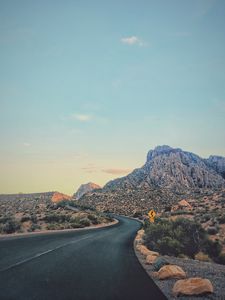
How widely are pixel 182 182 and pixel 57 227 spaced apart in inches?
4030

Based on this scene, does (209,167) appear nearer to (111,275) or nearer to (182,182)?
(182,182)

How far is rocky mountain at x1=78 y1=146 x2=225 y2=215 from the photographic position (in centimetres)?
9744

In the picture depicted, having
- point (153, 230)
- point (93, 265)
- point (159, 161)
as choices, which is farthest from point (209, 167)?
point (93, 265)

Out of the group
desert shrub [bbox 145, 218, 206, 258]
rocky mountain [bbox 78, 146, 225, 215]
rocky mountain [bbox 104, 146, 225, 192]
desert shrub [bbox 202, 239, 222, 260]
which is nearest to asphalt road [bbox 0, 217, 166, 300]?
desert shrub [bbox 145, 218, 206, 258]

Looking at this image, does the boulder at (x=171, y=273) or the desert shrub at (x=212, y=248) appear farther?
the desert shrub at (x=212, y=248)

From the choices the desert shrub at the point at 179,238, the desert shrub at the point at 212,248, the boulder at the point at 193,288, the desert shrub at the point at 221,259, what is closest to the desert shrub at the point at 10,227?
the desert shrub at the point at 179,238

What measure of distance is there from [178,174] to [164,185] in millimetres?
14095

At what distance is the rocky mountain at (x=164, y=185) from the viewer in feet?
320

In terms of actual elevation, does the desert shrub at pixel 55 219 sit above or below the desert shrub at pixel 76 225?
above

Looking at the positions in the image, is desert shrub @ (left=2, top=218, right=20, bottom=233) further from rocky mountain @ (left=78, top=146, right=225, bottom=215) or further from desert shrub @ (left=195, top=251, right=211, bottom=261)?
rocky mountain @ (left=78, top=146, right=225, bottom=215)

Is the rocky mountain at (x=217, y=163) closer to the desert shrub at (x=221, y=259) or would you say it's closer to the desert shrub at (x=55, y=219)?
the desert shrub at (x=55, y=219)

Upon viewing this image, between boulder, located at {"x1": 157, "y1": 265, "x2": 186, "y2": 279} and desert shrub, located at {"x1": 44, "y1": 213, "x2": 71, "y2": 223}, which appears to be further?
desert shrub, located at {"x1": 44, "y1": 213, "x2": 71, "y2": 223}

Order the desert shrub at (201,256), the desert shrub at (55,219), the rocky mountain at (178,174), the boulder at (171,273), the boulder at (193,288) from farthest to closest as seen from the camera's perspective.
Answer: the rocky mountain at (178,174) → the desert shrub at (55,219) → the desert shrub at (201,256) → the boulder at (171,273) → the boulder at (193,288)

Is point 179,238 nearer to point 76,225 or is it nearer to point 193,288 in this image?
point 193,288
